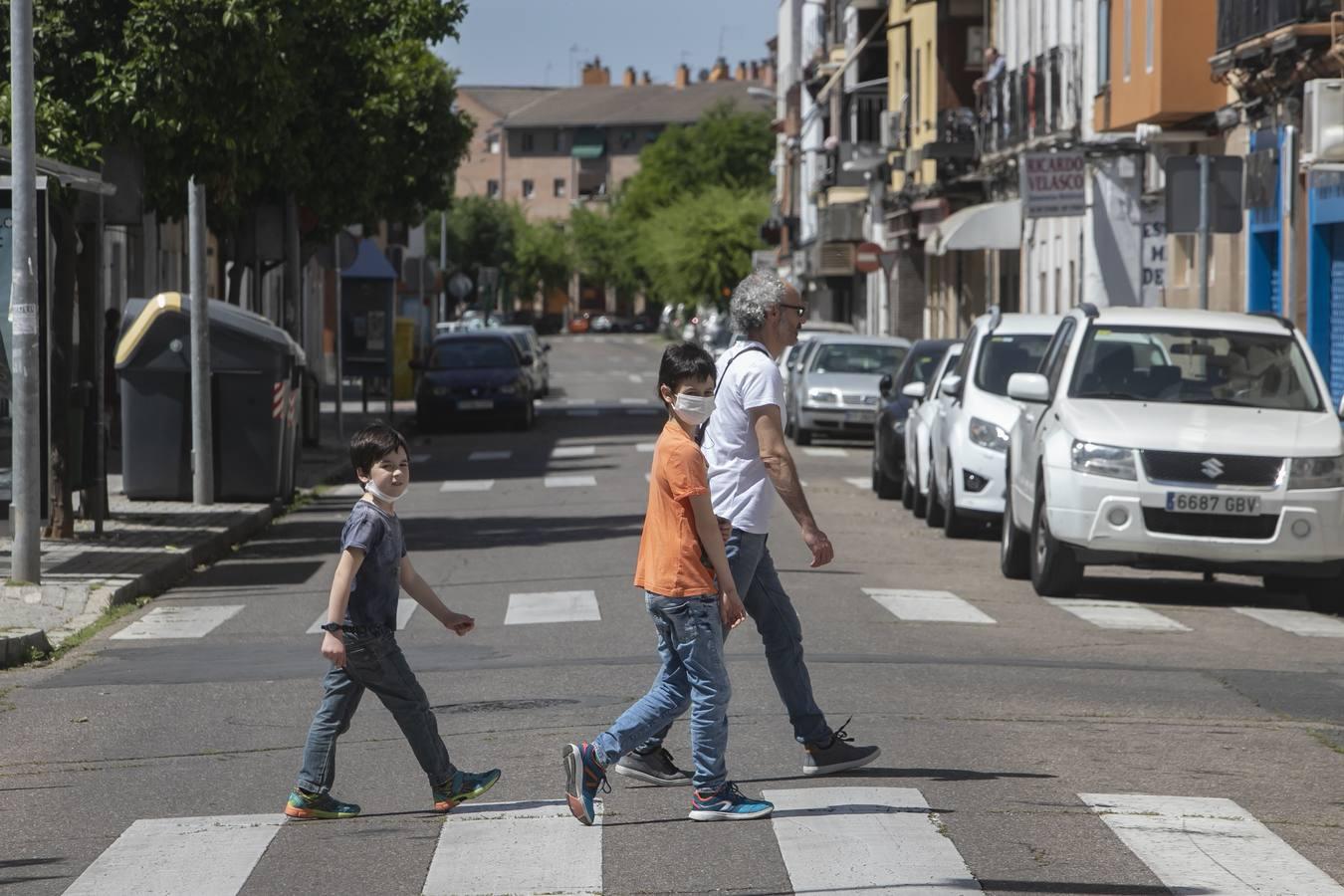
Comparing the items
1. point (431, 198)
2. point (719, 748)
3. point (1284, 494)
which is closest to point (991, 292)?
point (431, 198)

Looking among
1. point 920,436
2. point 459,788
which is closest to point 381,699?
point 459,788

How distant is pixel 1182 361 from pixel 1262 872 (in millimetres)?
9328

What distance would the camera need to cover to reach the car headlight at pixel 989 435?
65.3 feet

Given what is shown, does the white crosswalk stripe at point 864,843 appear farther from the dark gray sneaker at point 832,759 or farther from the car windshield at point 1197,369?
the car windshield at point 1197,369

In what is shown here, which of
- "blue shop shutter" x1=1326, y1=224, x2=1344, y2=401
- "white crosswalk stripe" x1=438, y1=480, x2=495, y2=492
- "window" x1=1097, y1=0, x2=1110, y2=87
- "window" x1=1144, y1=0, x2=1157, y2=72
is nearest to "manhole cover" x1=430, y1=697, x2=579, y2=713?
"white crosswalk stripe" x1=438, y1=480, x2=495, y2=492

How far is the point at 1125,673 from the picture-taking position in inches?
464

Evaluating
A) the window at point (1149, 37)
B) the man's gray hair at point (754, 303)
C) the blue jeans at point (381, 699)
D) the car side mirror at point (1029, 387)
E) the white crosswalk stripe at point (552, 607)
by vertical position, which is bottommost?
the white crosswalk stripe at point (552, 607)

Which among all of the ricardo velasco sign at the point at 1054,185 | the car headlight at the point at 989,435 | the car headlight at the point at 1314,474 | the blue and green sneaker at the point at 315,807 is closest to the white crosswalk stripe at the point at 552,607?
the car headlight at the point at 1314,474

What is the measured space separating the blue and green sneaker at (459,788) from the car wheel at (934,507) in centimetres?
1345

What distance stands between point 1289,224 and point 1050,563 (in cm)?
571

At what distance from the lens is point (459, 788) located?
817cm

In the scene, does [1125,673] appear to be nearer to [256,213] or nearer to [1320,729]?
[1320,729]

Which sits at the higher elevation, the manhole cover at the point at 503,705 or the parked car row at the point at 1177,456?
the parked car row at the point at 1177,456

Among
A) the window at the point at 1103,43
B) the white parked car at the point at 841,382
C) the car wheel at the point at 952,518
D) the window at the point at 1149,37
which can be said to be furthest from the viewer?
the window at the point at 1103,43
